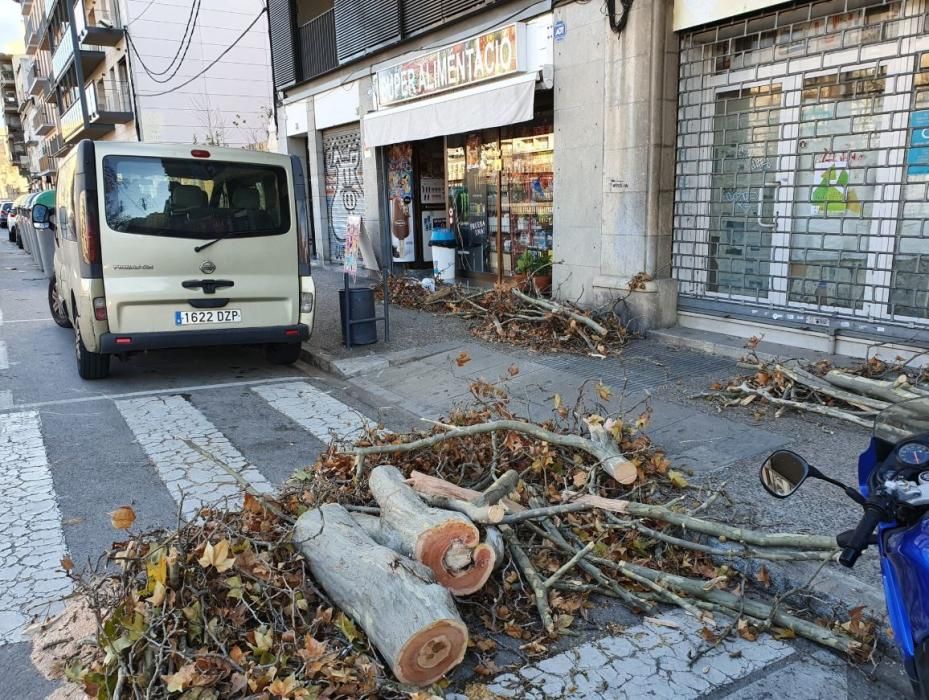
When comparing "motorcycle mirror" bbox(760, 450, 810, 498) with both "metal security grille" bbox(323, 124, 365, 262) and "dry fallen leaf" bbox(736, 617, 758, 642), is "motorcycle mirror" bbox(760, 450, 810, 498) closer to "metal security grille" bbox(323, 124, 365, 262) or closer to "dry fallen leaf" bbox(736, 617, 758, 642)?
"dry fallen leaf" bbox(736, 617, 758, 642)

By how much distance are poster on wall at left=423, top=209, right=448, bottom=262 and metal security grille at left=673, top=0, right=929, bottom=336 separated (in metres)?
7.04

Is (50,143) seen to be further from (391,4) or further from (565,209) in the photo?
(565,209)

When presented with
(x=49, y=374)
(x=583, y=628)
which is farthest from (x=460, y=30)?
(x=583, y=628)

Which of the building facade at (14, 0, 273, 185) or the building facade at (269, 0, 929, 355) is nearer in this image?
the building facade at (269, 0, 929, 355)

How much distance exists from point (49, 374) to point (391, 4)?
8545mm

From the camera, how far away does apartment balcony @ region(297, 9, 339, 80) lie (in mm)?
15422

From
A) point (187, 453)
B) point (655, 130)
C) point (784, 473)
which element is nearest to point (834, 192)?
point (655, 130)

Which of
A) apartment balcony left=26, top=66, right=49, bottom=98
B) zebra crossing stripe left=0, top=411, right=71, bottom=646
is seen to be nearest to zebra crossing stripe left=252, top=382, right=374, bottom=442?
zebra crossing stripe left=0, top=411, right=71, bottom=646

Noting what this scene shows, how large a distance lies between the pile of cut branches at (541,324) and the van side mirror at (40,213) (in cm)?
552

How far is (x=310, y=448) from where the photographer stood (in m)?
5.59

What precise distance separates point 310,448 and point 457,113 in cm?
660

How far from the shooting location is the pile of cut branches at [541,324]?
7.96 meters

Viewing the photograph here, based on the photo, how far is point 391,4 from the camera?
12.7 meters

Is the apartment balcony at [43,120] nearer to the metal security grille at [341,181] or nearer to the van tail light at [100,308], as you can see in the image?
the metal security grille at [341,181]
